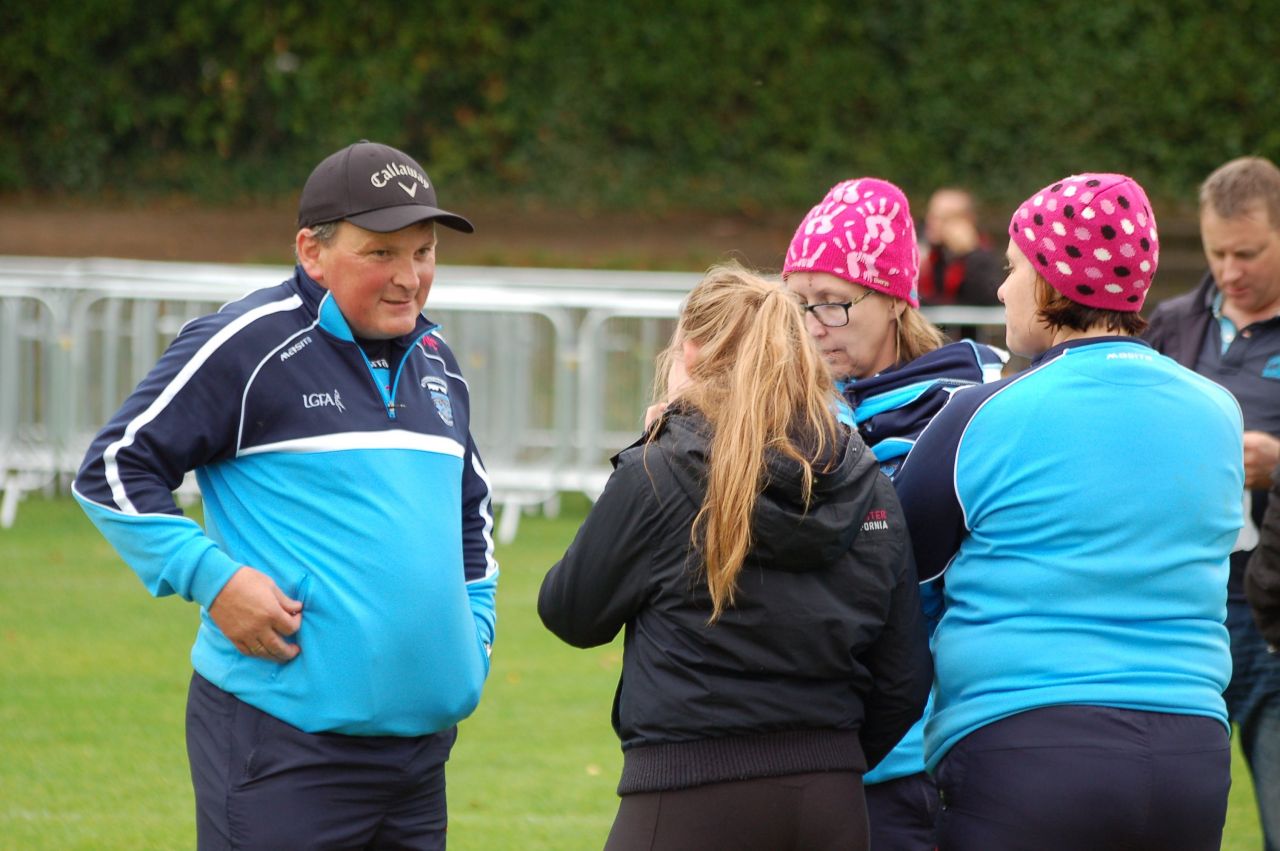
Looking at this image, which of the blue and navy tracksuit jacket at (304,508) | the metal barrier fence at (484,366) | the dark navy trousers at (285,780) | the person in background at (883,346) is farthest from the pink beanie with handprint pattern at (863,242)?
the metal barrier fence at (484,366)

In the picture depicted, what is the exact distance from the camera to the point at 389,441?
3387mm

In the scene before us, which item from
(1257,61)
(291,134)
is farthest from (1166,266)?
(291,134)

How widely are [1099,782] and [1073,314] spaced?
2.97 ft

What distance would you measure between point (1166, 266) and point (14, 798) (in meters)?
15.0

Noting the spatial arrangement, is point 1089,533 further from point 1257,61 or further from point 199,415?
point 1257,61

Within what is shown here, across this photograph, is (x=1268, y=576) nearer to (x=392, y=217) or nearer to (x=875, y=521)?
(x=875, y=521)

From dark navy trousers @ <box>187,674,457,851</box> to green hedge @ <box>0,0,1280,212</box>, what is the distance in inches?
662

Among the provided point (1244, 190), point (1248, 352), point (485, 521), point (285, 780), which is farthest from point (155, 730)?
point (1244, 190)

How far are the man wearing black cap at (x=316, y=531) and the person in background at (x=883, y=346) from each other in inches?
34.6

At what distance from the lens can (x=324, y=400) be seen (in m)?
3.33

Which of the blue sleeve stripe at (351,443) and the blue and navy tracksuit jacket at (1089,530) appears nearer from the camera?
the blue and navy tracksuit jacket at (1089,530)

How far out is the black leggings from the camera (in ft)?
9.29

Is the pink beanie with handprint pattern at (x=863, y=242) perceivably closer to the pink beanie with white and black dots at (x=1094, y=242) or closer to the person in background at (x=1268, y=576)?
the pink beanie with white and black dots at (x=1094, y=242)

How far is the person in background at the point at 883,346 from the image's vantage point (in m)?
3.33
